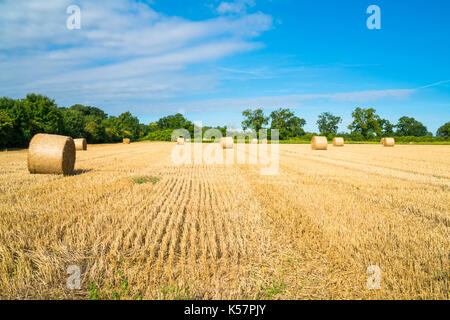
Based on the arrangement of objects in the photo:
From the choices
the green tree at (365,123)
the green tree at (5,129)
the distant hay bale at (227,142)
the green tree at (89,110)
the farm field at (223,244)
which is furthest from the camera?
the green tree at (89,110)

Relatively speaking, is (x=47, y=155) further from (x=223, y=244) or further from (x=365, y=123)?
(x=365, y=123)

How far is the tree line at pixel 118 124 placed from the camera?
31.3 metres

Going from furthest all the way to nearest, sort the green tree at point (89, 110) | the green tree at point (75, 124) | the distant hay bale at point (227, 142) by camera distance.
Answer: the green tree at point (89, 110), the green tree at point (75, 124), the distant hay bale at point (227, 142)

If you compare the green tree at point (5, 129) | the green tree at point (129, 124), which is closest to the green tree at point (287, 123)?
the green tree at point (129, 124)

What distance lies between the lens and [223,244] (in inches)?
159

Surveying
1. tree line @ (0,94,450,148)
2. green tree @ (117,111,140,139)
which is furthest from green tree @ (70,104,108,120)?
green tree @ (117,111,140,139)

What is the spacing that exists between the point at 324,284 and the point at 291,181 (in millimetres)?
6636

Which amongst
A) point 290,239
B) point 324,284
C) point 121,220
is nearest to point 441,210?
point 290,239

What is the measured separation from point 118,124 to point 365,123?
259 ft

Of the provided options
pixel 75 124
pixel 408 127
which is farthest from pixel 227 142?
pixel 408 127

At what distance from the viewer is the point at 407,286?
2795 mm

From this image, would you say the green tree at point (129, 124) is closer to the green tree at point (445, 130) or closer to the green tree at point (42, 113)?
the green tree at point (42, 113)

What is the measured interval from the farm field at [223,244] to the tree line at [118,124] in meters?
30.2

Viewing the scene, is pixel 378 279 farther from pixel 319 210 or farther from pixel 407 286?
pixel 319 210
